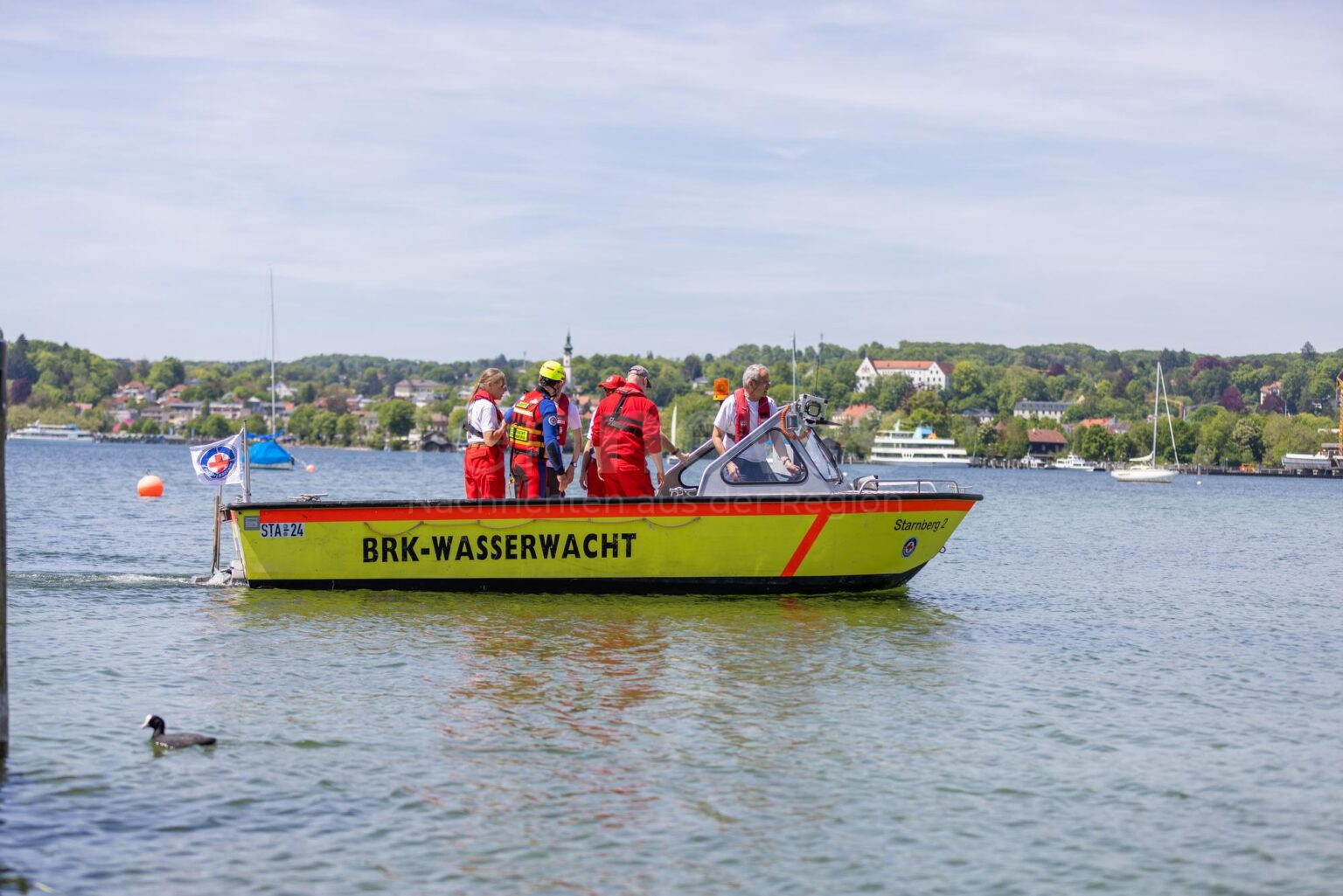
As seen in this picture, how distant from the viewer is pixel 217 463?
15.6m

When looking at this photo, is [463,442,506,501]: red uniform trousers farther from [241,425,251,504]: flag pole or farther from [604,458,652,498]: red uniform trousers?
[241,425,251,504]: flag pole

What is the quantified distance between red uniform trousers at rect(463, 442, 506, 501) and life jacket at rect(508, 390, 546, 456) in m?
0.19

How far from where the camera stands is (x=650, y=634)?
12945 millimetres

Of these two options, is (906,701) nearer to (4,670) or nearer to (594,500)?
(594,500)

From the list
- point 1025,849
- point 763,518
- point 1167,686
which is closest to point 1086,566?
point 763,518

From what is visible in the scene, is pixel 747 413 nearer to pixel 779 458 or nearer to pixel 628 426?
pixel 779 458

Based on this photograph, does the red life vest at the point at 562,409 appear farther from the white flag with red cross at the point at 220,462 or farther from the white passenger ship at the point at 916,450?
the white passenger ship at the point at 916,450

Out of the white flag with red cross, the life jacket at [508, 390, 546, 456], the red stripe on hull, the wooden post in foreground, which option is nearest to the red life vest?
the life jacket at [508, 390, 546, 456]

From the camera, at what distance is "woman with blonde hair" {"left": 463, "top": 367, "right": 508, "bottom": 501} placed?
14633 millimetres

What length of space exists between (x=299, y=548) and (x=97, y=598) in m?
2.31

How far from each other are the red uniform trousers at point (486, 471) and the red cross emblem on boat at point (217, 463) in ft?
9.03

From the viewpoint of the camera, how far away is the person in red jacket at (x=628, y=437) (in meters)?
14.7

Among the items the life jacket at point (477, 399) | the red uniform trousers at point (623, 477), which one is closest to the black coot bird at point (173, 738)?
the life jacket at point (477, 399)

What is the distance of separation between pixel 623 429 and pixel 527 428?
0.99 m
